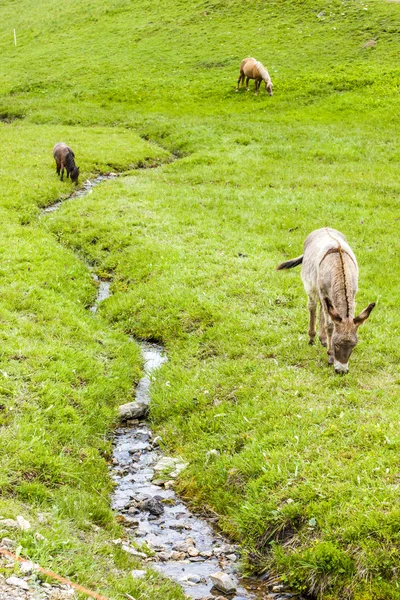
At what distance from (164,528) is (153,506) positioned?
0.46m

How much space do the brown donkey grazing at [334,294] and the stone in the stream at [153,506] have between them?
4433 millimetres

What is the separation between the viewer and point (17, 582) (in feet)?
19.0

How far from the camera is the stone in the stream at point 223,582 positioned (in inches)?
291

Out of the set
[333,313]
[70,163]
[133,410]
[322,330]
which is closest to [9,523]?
[133,410]

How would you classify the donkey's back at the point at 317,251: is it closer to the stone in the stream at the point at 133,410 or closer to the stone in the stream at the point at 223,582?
the stone in the stream at the point at 133,410

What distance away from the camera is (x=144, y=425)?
1169cm

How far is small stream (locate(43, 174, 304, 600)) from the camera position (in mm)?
7598

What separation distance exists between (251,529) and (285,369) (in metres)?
4.18

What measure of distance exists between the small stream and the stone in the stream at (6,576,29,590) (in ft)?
6.13

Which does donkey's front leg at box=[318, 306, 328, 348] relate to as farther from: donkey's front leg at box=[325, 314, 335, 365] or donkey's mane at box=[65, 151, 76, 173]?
donkey's mane at box=[65, 151, 76, 173]

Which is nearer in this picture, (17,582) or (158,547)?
(17,582)

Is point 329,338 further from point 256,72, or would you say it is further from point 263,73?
point 256,72

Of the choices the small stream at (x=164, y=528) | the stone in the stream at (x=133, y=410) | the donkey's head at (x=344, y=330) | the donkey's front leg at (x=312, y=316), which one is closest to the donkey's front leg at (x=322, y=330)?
the donkey's front leg at (x=312, y=316)

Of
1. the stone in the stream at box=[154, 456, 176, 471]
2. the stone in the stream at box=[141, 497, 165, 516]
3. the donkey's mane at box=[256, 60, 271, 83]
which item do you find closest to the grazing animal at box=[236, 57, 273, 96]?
the donkey's mane at box=[256, 60, 271, 83]
